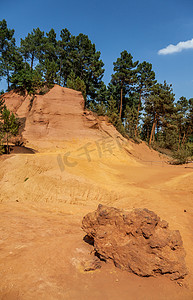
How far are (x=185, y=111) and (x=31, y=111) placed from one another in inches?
1268

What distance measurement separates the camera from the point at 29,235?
4137 mm

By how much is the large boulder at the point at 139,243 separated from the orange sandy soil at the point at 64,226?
156 mm

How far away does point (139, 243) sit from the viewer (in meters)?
3.05

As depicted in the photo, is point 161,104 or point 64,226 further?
point 161,104

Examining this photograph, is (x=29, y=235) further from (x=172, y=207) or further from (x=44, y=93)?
(x=44, y=93)

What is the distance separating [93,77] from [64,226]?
35941mm

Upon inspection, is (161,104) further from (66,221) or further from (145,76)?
(66,221)

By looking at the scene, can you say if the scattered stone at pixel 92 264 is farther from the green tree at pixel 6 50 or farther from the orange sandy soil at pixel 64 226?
the green tree at pixel 6 50

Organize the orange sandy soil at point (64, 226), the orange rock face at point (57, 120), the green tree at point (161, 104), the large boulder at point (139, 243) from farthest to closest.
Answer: the green tree at point (161, 104)
the orange rock face at point (57, 120)
the large boulder at point (139, 243)
the orange sandy soil at point (64, 226)

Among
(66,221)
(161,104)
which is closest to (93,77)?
(161,104)

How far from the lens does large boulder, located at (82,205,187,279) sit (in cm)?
280

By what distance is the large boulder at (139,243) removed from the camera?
2799 mm

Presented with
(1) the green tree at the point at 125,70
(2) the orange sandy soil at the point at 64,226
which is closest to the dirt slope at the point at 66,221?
(2) the orange sandy soil at the point at 64,226

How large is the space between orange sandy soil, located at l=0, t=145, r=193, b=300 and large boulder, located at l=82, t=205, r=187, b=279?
0.16 m
